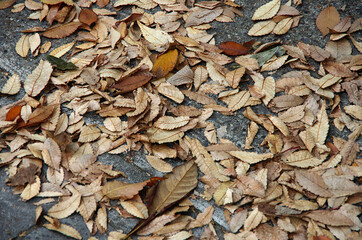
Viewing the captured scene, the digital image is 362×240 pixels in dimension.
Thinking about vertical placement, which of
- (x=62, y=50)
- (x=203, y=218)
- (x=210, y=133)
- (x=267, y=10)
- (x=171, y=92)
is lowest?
(x=203, y=218)

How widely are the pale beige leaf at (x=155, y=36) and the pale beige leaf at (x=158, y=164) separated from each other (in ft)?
2.18

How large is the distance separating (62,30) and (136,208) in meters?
1.17

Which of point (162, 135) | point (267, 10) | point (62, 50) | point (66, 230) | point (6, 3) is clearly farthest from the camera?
point (6, 3)

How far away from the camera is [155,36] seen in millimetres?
1884

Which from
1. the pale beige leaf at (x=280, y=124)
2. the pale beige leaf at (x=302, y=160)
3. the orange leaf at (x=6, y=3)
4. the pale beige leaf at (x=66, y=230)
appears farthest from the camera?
the orange leaf at (x=6, y=3)

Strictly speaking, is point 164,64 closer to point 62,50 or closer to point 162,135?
point 162,135

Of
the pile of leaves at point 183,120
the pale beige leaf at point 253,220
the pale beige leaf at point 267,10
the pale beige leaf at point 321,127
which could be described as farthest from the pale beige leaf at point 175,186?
the pale beige leaf at point 267,10

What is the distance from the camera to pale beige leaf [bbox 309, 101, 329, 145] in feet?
4.99

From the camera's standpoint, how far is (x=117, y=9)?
80.3 inches

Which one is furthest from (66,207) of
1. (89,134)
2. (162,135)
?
(162,135)

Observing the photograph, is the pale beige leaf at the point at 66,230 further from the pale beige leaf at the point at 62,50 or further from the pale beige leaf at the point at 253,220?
the pale beige leaf at the point at 62,50

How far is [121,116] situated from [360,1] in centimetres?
154

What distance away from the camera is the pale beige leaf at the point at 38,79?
164 cm

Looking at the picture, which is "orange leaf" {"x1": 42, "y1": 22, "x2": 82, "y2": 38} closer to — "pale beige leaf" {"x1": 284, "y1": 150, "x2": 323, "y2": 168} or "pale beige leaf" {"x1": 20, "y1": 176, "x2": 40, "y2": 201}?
"pale beige leaf" {"x1": 20, "y1": 176, "x2": 40, "y2": 201}
